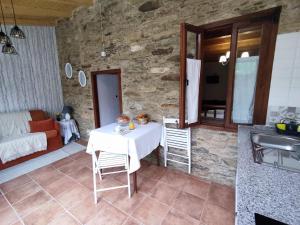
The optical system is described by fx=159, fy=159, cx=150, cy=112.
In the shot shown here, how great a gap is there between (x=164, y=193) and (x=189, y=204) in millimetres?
366

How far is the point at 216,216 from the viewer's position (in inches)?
73.3

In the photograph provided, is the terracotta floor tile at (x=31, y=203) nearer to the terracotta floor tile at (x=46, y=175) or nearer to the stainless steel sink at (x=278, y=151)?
the terracotta floor tile at (x=46, y=175)

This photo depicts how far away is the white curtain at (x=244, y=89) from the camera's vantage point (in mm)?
2094

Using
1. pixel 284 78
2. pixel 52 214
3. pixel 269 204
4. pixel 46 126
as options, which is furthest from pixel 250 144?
pixel 46 126

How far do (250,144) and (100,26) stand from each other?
11.2 feet

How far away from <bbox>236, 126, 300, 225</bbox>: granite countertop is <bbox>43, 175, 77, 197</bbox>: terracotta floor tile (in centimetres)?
239

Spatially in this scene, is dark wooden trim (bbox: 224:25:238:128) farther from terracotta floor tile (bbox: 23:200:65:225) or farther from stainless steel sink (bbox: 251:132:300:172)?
terracotta floor tile (bbox: 23:200:65:225)

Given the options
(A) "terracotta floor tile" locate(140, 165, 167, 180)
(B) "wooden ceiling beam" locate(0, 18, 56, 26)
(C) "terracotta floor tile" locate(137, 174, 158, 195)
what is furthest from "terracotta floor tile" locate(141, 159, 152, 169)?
(B) "wooden ceiling beam" locate(0, 18, 56, 26)

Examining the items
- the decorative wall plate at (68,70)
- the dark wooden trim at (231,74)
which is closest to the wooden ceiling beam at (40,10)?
the decorative wall plate at (68,70)

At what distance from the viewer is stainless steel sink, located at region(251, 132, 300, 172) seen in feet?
3.63

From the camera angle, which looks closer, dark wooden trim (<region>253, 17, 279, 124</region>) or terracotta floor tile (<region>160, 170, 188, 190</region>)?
dark wooden trim (<region>253, 17, 279, 124</region>)

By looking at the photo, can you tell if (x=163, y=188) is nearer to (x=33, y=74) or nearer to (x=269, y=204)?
(x=269, y=204)

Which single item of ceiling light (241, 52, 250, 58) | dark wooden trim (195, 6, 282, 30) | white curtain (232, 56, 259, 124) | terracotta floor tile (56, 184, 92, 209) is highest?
dark wooden trim (195, 6, 282, 30)

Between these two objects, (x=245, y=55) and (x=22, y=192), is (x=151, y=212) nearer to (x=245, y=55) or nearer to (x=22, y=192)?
(x=22, y=192)
